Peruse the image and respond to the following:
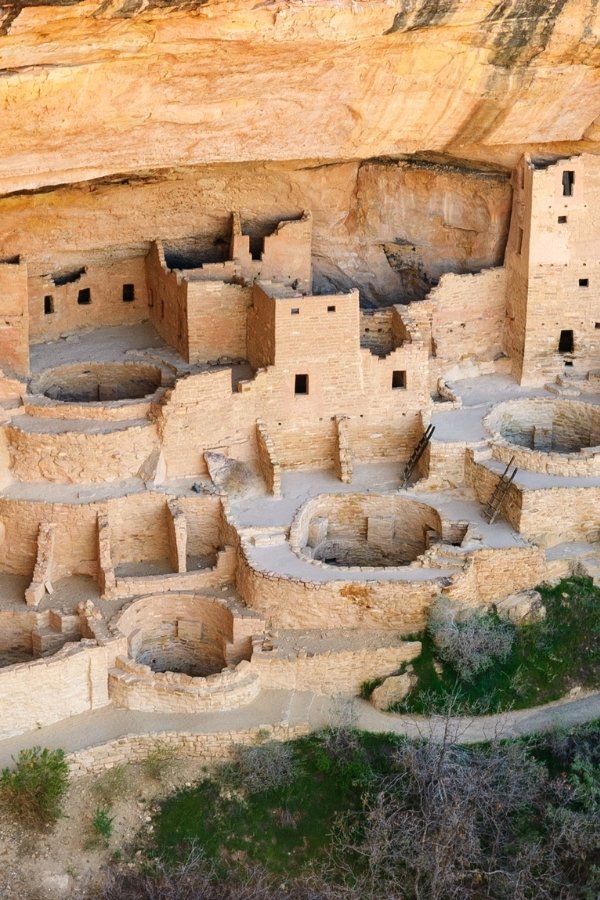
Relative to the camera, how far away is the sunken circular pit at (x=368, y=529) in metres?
18.1

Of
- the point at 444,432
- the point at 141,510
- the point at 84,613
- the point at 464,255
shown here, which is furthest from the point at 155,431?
the point at 464,255

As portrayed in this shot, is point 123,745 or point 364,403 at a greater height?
point 364,403

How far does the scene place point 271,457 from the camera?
59.1ft

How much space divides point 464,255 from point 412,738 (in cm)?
735

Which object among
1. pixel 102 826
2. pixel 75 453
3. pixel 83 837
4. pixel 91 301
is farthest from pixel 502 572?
pixel 91 301

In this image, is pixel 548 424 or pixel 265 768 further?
pixel 548 424

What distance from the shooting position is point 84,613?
16.4m

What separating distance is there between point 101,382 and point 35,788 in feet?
20.4

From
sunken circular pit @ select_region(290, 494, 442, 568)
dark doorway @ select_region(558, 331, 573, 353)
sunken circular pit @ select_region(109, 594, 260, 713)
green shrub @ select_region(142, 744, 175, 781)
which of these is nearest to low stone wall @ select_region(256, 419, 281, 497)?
sunken circular pit @ select_region(290, 494, 442, 568)

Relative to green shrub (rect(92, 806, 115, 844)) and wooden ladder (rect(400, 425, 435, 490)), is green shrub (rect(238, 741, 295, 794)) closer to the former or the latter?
green shrub (rect(92, 806, 115, 844))

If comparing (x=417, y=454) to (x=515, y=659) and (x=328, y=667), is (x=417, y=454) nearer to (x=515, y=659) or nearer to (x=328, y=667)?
(x=515, y=659)

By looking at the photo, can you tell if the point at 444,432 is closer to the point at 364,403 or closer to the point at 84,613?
the point at 364,403

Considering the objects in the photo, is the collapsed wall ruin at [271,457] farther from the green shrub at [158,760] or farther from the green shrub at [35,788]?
the green shrub at [35,788]

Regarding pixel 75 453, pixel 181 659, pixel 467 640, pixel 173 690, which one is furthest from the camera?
pixel 75 453
